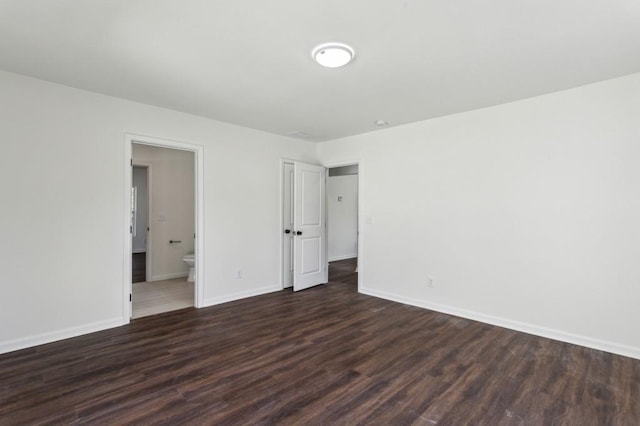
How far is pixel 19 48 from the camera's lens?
2.34 metres

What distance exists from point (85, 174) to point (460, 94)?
3.88m

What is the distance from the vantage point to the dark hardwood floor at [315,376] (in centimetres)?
192

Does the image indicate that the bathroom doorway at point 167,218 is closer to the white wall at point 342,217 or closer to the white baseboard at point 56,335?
the white baseboard at point 56,335

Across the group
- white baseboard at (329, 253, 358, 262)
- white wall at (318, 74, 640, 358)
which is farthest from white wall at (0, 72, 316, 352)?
white baseboard at (329, 253, 358, 262)

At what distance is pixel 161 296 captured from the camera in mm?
4527

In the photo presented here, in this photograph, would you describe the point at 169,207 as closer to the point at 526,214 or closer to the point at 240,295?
the point at 240,295

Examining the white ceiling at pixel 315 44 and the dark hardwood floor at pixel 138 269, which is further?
the dark hardwood floor at pixel 138 269

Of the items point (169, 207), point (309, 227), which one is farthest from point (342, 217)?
point (169, 207)

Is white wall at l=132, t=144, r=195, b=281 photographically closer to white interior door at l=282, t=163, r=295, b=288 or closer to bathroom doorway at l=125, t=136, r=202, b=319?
bathroom doorway at l=125, t=136, r=202, b=319

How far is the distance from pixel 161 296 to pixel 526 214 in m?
4.78

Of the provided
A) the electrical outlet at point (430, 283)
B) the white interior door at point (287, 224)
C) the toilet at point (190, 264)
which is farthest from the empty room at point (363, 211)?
the toilet at point (190, 264)

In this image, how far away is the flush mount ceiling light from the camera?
226 cm

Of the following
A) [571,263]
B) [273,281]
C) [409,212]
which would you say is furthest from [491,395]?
[273,281]

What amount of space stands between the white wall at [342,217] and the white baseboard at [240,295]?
9.50 feet
